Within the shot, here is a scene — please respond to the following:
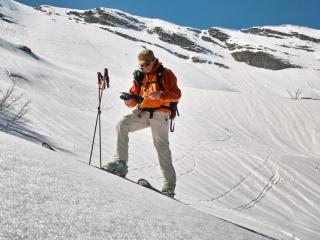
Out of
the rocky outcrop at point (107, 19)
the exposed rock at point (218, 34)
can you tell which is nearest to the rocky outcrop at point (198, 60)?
the rocky outcrop at point (107, 19)

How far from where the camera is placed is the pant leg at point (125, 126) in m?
5.12

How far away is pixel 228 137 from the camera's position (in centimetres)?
1684

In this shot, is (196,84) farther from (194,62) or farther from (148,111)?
(148,111)

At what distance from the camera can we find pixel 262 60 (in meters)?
73.5

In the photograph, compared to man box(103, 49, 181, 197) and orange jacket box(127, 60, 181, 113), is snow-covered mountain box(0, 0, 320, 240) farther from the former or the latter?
orange jacket box(127, 60, 181, 113)

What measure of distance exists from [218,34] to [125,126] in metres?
89.0

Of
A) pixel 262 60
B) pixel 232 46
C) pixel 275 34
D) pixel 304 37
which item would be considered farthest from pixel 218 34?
pixel 262 60

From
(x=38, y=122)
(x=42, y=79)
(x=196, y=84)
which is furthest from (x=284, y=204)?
(x=196, y=84)

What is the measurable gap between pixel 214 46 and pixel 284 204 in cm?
7614

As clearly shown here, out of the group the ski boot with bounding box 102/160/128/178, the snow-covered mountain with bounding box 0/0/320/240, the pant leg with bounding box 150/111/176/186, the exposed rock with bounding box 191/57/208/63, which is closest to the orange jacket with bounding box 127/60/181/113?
the pant leg with bounding box 150/111/176/186

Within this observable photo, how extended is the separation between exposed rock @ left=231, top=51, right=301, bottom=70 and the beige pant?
228 feet

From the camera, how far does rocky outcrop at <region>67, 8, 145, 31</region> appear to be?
7948 centimetres

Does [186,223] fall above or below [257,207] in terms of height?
above

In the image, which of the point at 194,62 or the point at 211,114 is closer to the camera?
the point at 211,114
